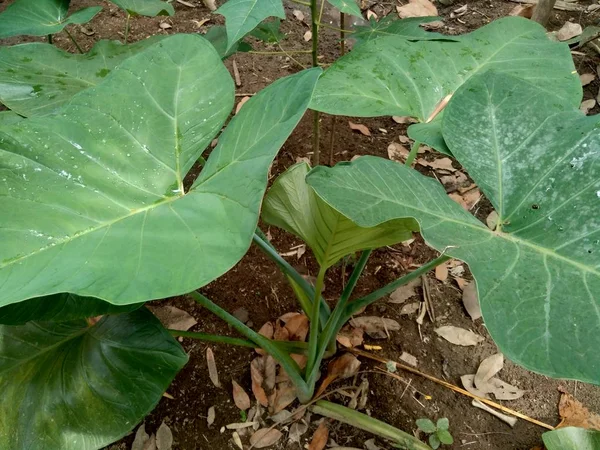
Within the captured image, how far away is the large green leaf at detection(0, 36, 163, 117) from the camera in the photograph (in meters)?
1.16

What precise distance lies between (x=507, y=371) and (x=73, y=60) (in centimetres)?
136

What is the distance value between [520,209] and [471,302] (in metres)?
0.73

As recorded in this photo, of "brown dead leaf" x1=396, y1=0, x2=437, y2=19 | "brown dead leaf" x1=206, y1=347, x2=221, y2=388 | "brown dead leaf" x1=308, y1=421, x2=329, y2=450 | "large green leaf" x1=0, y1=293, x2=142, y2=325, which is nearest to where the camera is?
"large green leaf" x1=0, y1=293, x2=142, y2=325

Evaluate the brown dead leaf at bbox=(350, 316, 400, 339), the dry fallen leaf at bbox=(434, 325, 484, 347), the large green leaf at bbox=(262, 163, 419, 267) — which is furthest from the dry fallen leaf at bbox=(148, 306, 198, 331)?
the dry fallen leaf at bbox=(434, 325, 484, 347)

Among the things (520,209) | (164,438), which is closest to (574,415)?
(520,209)

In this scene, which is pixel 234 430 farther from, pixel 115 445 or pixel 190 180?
pixel 190 180

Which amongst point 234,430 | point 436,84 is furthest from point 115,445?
point 436,84

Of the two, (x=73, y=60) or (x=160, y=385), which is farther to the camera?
(x=73, y=60)

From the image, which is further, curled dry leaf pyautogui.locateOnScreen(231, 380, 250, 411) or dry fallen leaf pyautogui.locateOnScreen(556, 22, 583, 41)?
dry fallen leaf pyautogui.locateOnScreen(556, 22, 583, 41)

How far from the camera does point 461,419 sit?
127 cm

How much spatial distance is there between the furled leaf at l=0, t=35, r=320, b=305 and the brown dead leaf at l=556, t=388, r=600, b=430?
3.43 ft

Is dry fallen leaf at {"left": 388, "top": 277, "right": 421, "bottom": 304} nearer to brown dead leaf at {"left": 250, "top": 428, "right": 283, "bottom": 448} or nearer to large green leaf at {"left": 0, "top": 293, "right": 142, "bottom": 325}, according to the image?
brown dead leaf at {"left": 250, "top": 428, "right": 283, "bottom": 448}

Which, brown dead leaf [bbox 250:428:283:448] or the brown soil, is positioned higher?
the brown soil

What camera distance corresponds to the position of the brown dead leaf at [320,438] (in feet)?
4.06
